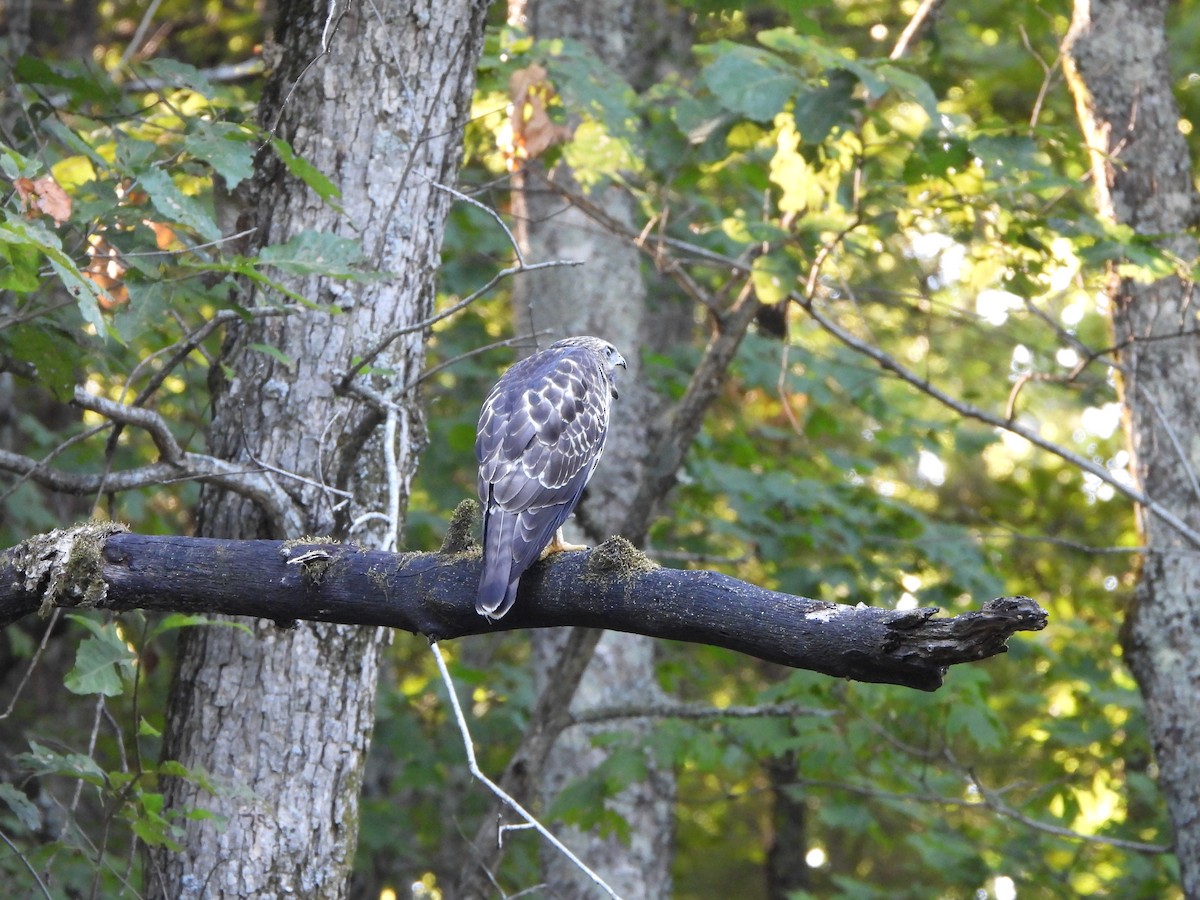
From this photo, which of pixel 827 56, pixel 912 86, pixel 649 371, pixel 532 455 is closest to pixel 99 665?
pixel 532 455

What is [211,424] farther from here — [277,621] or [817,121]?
[817,121]

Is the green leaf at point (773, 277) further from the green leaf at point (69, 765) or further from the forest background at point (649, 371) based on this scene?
the green leaf at point (69, 765)

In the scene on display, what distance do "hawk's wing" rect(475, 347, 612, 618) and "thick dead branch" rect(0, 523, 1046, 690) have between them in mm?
88

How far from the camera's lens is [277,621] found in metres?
2.97

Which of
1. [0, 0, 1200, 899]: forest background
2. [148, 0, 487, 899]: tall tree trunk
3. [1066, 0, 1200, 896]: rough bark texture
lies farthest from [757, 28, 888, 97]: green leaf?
[148, 0, 487, 899]: tall tree trunk

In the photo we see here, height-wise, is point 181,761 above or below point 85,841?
above

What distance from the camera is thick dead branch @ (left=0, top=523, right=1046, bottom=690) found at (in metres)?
2.55

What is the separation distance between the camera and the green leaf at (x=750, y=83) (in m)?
4.65

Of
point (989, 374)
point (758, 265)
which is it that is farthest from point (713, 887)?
point (758, 265)

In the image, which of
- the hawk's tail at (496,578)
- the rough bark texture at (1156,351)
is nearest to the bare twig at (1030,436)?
the rough bark texture at (1156,351)

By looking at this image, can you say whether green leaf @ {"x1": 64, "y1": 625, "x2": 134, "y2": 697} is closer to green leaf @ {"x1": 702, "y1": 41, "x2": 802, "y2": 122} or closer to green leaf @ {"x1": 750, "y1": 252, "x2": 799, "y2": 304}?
green leaf @ {"x1": 750, "y1": 252, "x2": 799, "y2": 304}

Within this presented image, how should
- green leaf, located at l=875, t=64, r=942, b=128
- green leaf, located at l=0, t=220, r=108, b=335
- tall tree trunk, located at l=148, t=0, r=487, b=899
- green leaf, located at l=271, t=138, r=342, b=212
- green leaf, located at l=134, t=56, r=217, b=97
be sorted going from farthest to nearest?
green leaf, located at l=875, t=64, r=942, b=128
green leaf, located at l=134, t=56, r=217, b=97
tall tree trunk, located at l=148, t=0, r=487, b=899
green leaf, located at l=271, t=138, r=342, b=212
green leaf, located at l=0, t=220, r=108, b=335

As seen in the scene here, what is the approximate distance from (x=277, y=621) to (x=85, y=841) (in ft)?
5.46

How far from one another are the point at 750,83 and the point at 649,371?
331 cm
